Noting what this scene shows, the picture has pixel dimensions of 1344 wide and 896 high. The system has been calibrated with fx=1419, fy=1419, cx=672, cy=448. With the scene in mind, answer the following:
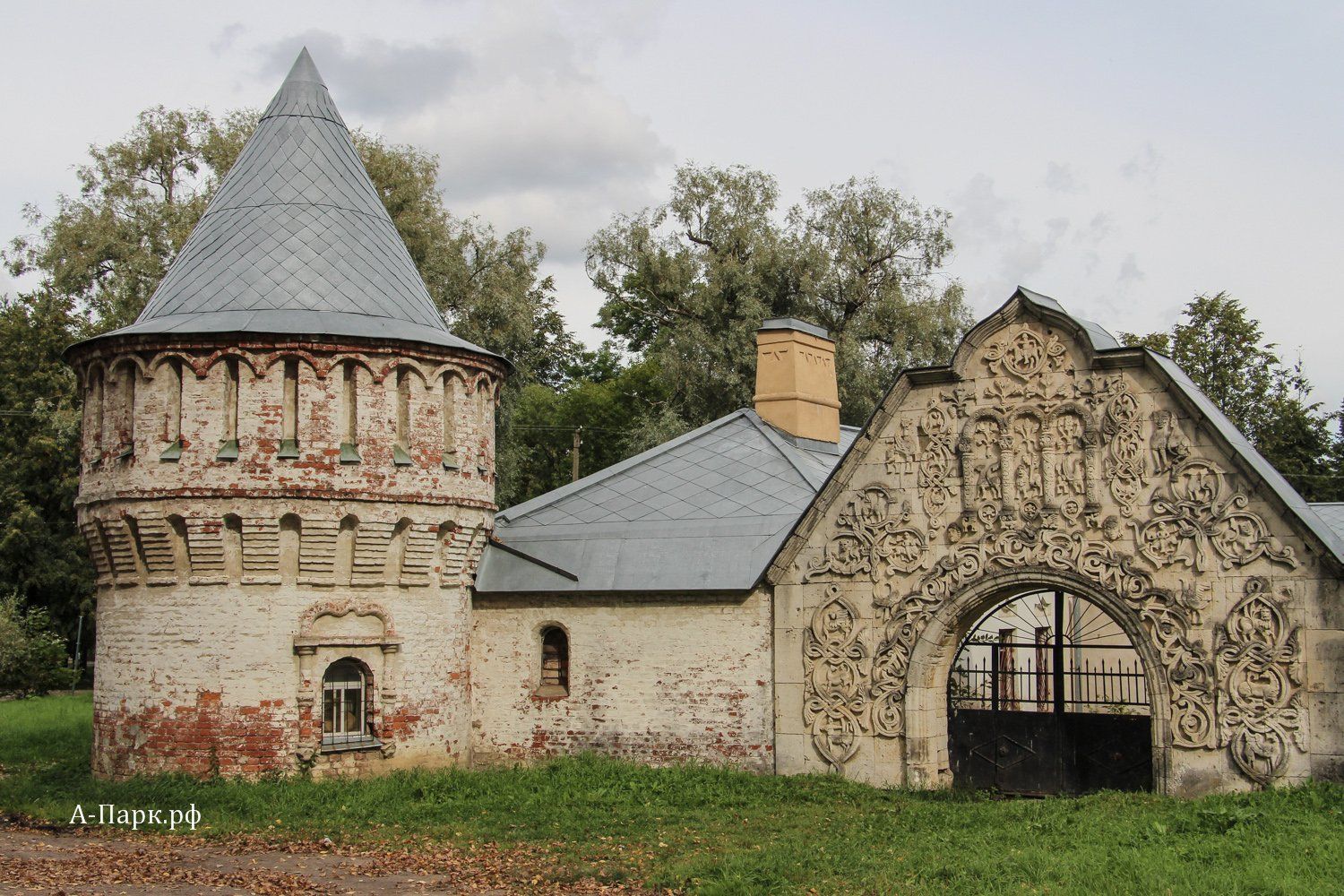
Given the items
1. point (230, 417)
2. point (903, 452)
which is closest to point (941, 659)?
point (903, 452)

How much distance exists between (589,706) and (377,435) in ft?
13.9

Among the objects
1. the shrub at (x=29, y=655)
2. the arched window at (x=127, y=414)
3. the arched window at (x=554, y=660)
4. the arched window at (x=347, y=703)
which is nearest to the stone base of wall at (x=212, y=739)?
the arched window at (x=347, y=703)

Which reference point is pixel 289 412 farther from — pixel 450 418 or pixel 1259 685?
pixel 1259 685

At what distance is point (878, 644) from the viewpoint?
16047mm

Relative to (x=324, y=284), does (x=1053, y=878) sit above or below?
below

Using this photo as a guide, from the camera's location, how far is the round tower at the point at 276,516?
1605 cm

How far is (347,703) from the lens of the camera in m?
16.7

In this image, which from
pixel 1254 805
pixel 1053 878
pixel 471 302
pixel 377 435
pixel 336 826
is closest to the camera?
pixel 1053 878

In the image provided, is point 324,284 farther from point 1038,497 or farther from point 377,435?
point 1038,497

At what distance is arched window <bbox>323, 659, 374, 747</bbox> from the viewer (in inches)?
652

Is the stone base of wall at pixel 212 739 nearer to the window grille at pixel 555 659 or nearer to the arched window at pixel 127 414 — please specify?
the arched window at pixel 127 414

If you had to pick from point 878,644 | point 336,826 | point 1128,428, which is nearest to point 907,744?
point 878,644

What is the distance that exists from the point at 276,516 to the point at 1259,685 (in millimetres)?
10578

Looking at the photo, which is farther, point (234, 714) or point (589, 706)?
point (589, 706)
